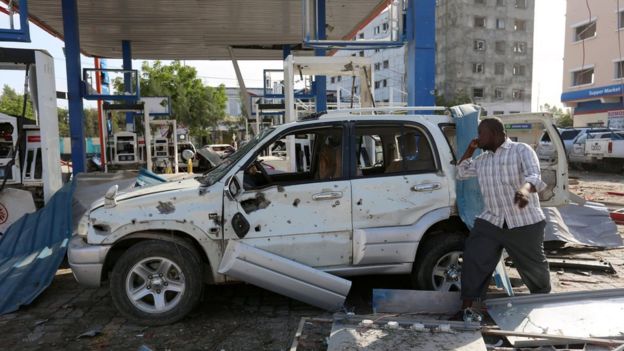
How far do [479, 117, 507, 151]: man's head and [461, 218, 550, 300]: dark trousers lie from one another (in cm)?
66

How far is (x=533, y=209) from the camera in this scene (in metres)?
3.95

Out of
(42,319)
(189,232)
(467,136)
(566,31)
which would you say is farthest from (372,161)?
(566,31)

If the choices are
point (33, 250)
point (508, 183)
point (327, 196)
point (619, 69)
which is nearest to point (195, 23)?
point (33, 250)

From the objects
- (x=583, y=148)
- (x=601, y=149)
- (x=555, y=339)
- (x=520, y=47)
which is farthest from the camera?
(x=520, y=47)

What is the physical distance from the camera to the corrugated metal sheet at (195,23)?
1327cm

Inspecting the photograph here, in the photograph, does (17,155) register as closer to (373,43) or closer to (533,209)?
(373,43)

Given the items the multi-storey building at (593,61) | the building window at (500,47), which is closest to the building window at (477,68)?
the building window at (500,47)

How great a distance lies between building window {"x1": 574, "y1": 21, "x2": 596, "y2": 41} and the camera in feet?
113

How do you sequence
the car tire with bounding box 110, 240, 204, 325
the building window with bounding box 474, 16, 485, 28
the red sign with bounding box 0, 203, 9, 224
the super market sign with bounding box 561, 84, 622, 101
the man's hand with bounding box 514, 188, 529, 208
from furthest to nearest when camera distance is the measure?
1. the building window with bounding box 474, 16, 485, 28
2. the super market sign with bounding box 561, 84, 622, 101
3. the red sign with bounding box 0, 203, 9, 224
4. the car tire with bounding box 110, 240, 204, 325
5. the man's hand with bounding box 514, 188, 529, 208

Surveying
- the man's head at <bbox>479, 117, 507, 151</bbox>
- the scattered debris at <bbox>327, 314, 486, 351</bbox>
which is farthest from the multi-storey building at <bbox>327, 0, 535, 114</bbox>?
the scattered debris at <bbox>327, 314, 486, 351</bbox>

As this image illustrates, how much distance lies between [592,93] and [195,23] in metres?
29.0

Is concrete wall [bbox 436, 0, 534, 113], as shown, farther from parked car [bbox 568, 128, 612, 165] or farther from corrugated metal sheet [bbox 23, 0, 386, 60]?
corrugated metal sheet [bbox 23, 0, 386, 60]

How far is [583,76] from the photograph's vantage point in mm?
35250

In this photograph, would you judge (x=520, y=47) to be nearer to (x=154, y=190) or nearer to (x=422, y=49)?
(x=422, y=49)
